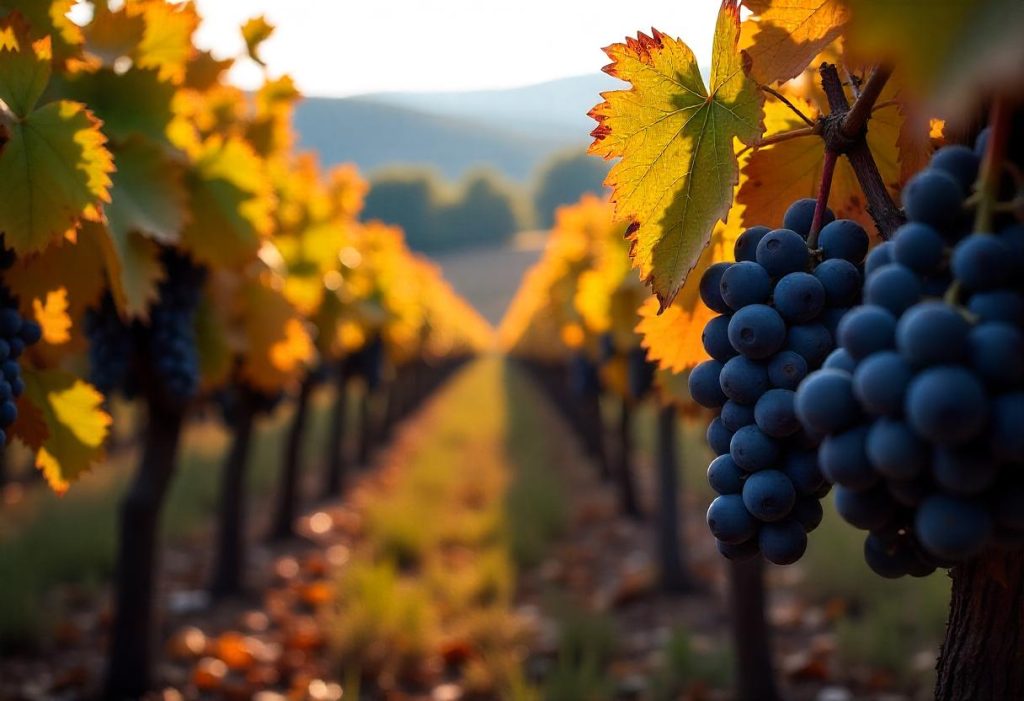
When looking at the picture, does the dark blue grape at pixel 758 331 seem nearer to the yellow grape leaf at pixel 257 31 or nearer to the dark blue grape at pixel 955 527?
the dark blue grape at pixel 955 527

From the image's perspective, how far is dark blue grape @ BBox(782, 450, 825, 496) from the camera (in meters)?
1.02

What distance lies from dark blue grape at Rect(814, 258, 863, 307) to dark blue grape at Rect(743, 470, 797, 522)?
23 centimetres

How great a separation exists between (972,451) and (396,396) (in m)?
17.9

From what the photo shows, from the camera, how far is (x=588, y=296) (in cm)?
643

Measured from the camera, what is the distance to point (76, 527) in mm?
7344

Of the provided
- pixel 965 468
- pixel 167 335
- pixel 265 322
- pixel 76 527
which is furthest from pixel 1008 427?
pixel 76 527

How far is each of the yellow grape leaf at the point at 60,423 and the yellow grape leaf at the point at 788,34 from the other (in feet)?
4.35

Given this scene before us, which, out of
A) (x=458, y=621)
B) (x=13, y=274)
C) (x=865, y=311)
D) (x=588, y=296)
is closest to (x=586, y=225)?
(x=588, y=296)

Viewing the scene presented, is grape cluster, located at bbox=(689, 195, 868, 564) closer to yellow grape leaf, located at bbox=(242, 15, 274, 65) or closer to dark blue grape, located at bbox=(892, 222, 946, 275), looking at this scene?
dark blue grape, located at bbox=(892, 222, 946, 275)

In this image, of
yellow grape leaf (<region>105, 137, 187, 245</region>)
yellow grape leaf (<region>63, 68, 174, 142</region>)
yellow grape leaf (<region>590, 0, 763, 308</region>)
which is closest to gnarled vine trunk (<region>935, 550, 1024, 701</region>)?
yellow grape leaf (<region>590, 0, 763, 308</region>)

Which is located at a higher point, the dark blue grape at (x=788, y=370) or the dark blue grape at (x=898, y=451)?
the dark blue grape at (x=788, y=370)

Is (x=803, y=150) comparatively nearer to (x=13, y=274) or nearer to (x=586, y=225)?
(x=13, y=274)

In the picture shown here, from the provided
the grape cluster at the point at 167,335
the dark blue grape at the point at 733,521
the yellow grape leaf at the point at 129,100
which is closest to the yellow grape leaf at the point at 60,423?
the yellow grape leaf at the point at 129,100

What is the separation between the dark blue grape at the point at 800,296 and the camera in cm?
103
